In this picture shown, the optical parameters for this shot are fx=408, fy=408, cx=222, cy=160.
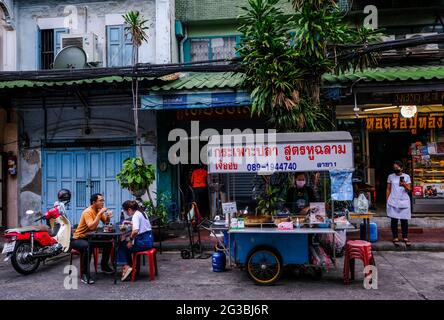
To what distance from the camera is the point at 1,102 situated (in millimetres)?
12688

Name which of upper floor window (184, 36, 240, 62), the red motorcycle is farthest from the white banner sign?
upper floor window (184, 36, 240, 62)

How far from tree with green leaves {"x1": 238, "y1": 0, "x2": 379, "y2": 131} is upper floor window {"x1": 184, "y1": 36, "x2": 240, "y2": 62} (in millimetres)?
4042

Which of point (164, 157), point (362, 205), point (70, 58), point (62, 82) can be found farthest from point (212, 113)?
point (362, 205)

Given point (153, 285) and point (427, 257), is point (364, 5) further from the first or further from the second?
point (153, 285)

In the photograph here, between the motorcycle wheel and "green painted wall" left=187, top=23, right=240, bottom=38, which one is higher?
"green painted wall" left=187, top=23, right=240, bottom=38

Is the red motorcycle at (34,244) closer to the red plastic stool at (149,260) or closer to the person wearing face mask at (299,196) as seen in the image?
the red plastic stool at (149,260)

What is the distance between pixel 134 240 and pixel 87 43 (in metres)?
7.48

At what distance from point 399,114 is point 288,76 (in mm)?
5301

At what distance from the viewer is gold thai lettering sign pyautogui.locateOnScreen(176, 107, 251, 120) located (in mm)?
12281

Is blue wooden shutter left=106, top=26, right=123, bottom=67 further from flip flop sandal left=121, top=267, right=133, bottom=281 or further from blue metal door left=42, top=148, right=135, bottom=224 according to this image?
flip flop sandal left=121, top=267, right=133, bottom=281

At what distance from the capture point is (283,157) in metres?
6.79

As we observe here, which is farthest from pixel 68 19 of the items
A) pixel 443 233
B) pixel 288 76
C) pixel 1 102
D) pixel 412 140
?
pixel 443 233

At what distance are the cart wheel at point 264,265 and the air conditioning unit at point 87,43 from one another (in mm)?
8396
